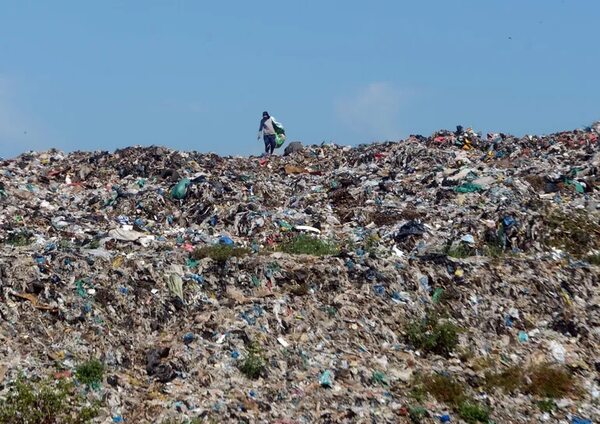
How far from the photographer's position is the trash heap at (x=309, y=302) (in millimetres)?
7805

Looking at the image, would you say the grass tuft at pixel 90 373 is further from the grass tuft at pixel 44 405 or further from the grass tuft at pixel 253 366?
the grass tuft at pixel 253 366

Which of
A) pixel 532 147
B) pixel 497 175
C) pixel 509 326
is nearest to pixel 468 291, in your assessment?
pixel 509 326

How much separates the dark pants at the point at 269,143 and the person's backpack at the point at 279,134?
10 cm

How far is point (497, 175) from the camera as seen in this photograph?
1498 cm

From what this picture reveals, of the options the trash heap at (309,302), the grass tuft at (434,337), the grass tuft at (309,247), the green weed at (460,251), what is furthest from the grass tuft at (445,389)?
the green weed at (460,251)

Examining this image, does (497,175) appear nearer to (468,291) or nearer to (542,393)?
(468,291)

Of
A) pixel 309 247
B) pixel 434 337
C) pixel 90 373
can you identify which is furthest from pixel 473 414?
pixel 309 247

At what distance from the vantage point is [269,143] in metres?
20.3

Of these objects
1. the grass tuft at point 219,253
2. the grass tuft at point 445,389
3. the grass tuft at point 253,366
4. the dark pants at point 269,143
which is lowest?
the grass tuft at point 445,389

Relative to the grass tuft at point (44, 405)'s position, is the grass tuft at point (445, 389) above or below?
above

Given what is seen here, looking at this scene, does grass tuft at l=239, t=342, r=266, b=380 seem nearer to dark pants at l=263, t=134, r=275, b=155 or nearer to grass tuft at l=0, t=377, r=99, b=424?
grass tuft at l=0, t=377, r=99, b=424

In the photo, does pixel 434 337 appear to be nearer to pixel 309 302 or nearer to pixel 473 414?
pixel 473 414

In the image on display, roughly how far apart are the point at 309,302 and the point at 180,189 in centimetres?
563

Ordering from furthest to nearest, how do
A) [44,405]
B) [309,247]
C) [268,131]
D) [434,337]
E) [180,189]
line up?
[268,131]
[180,189]
[309,247]
[434,337]
[44,405]
